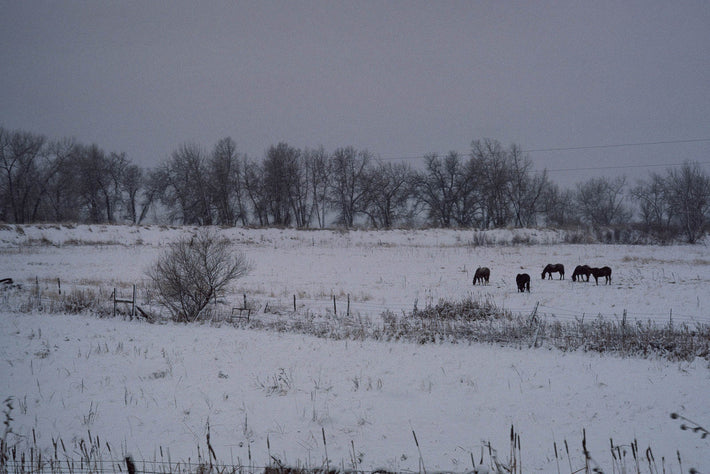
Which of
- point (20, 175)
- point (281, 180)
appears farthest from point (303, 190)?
point (20, 175)

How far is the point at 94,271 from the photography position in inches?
1075

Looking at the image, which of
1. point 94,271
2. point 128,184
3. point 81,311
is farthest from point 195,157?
point 81,311

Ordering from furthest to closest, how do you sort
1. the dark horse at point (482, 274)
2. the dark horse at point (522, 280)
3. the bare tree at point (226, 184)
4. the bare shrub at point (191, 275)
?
the bare tree at point (226, 184)
the dark horse at point (482, 274)
the dark horse at point (522, 280)
the bare shrub at point (191, 275)

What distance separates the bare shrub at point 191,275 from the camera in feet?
51.5

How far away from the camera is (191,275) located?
51.7 feet

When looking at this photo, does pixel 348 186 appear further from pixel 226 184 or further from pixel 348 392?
pixel 348 392

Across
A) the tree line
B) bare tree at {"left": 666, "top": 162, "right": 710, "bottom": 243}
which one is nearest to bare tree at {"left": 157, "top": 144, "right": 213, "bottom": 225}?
the tree line

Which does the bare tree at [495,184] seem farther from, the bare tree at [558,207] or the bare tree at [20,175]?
the bare tree at [20,175]

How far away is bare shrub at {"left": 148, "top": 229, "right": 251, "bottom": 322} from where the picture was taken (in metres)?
15.7

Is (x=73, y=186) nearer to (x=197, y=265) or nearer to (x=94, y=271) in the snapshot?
(x=94, y=271)

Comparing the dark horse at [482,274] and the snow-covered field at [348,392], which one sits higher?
the dark horse at [482,274]

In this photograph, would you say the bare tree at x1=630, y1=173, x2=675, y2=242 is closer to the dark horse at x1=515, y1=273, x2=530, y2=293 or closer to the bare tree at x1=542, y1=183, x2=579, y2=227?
the bare tree at x1=542, y1=183, x2=579, y2=227

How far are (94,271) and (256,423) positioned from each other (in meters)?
25.6

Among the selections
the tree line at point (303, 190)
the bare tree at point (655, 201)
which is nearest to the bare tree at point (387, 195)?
the tree line at point (303, 190)
